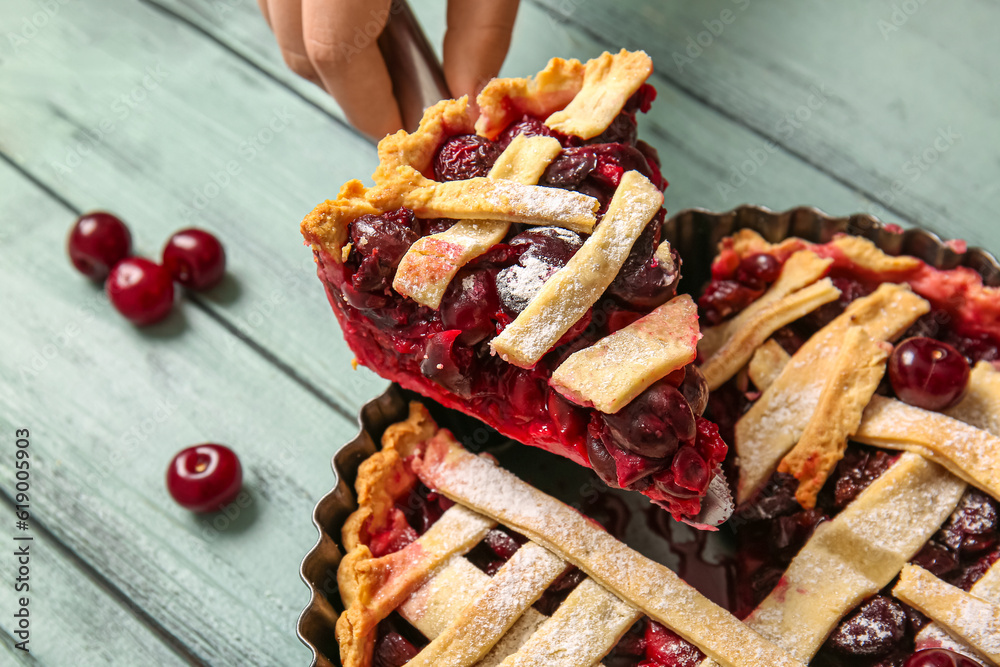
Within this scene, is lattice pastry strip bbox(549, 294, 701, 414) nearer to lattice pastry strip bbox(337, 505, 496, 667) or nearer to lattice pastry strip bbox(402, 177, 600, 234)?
lattice pastry strip bbox(402, 177, 600, 234)

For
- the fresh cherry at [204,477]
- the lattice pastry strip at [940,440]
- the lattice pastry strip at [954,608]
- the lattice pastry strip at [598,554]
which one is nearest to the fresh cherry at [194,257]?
the fresh cherry at [204,477]

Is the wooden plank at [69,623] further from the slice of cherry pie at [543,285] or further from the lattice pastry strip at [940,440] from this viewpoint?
the lattice pastry strip at [940,440]

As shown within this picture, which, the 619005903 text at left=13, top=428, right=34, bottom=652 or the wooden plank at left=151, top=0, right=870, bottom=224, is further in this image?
the wooden plank at left=151, top=0, right=870, bottom=224

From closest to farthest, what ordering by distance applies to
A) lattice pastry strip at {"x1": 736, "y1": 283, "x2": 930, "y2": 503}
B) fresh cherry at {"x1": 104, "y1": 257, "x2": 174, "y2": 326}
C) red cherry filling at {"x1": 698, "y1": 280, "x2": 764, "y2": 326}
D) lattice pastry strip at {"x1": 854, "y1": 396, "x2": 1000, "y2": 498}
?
lattice pastry strip at {"x1": 854, "y1": 396, "x2": 1000, "y2": 498}, lattice pastry strip at {"x1": 736, "y1": 283, "x2": 930, "y2": 503}, red cherry filling at {"x1": 698, "y1": 280, "x2": 764, "y2": 326}, fresh cherry at {"x1": 104, "y1": 257, "x2": 174, "y2": 326}

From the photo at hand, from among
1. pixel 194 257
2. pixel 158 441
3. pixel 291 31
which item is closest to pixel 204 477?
pixel 158 441

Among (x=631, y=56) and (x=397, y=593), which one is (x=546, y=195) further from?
(x=397, y=593)

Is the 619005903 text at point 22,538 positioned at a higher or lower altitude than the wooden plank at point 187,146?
lower

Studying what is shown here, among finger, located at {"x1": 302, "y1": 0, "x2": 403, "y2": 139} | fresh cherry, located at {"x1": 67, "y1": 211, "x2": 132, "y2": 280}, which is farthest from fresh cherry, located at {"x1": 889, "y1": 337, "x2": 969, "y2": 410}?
fresh cherry, located at {"x1": 67, "y1": 211, "x2": 132, "y2": 280}
